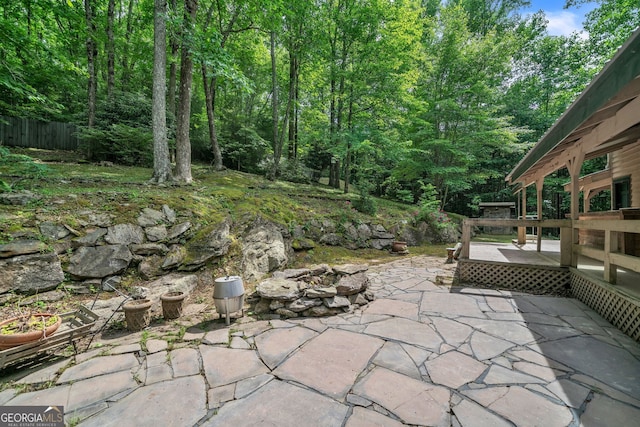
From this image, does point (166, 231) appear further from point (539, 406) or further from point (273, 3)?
point (273, 3)

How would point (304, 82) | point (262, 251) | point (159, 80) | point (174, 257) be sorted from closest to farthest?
point (174, 257)
point (262, 251)
point (159, 80)
point (304, 82)

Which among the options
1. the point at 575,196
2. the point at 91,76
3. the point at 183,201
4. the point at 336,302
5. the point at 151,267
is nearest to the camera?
the point at 336,302

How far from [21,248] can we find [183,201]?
95.4 inches

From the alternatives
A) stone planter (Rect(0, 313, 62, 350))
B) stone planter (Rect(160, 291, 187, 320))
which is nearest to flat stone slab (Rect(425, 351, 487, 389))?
stone planter (Rect(160, 291, 187, 320))

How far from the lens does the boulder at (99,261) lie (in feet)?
12.5

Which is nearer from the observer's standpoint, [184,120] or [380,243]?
[184,120]

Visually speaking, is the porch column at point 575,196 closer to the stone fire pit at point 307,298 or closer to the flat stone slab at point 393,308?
the flat stone slab at point 393,308

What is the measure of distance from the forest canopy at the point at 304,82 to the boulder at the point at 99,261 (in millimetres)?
3227

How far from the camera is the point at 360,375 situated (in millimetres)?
2289

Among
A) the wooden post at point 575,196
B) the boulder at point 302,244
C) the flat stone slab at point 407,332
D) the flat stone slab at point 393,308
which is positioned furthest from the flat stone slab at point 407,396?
the boulder at point 302,244

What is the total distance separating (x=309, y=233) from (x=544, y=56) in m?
20.6

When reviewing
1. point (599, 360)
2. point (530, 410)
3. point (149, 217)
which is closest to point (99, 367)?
point (149, 217)

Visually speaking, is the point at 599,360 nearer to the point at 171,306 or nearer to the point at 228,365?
the point at 228,365

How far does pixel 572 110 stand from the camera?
3301 mm
